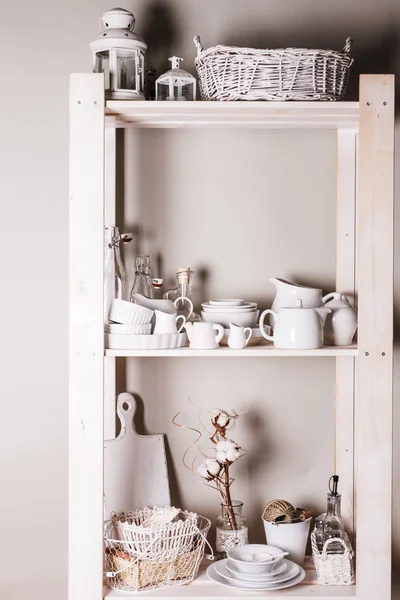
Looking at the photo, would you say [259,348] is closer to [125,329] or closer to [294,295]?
[294,295]

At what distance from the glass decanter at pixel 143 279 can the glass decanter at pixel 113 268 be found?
0.12ft

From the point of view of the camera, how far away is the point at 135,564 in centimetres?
186

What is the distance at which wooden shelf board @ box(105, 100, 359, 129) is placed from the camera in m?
1.84

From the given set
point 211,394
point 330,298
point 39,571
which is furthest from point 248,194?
point 39,571

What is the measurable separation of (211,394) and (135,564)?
21.3 inches

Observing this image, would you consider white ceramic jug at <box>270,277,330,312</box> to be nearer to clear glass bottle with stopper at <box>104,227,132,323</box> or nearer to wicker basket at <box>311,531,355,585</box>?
clear glass bottle with stopper at <box>104,227,132,323</box>

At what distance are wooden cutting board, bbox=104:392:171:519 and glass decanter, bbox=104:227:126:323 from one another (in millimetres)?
314

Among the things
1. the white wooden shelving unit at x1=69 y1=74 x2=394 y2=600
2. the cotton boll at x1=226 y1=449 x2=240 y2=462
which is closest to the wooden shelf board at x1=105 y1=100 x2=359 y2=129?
the white wooden shelving unit at x1=69 y1=74 x2=394 y2=600

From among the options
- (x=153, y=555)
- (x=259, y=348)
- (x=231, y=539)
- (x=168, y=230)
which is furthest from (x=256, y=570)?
(x=168, y=230)

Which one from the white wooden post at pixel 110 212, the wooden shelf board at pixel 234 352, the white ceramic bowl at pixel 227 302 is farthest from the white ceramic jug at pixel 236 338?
the white wooden post at pixel 110 212

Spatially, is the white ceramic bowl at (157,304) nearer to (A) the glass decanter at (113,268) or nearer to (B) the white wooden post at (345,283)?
(A) the glass decanter at (113,268)

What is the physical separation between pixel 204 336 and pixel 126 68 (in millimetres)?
729

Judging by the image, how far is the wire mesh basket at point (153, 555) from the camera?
6.14 feet

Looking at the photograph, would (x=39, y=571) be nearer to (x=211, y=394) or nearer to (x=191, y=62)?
(x=211, y=394)
